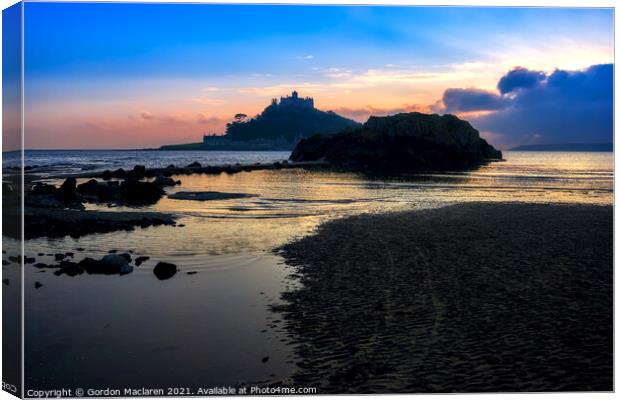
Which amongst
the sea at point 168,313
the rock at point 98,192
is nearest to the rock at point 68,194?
the rock at point 98,192

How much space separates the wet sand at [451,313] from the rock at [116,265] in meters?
3.74

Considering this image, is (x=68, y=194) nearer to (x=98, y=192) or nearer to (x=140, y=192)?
(x=98, y=192)

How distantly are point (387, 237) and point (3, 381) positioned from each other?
11.7m

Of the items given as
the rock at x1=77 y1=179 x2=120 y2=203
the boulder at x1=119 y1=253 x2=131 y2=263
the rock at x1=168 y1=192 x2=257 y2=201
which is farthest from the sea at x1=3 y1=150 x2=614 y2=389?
the rock at x1=77 y1=179 x2=120 y2=203

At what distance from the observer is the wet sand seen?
25.5ft

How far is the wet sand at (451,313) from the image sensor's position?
777cm

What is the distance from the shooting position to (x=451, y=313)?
32.6 ft

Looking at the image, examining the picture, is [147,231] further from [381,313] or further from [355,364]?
[355,364]

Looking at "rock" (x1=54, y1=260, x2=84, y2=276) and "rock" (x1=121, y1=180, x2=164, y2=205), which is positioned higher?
"rock" (x1=121, y1=180, x2=164, y2=205)

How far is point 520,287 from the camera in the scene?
11.6m

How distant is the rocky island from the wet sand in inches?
2095

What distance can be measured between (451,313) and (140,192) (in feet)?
80.6

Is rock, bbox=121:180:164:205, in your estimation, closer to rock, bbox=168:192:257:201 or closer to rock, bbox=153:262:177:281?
rock, bbox=168:192:257:201

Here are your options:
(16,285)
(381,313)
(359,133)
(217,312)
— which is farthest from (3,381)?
(359,133)
